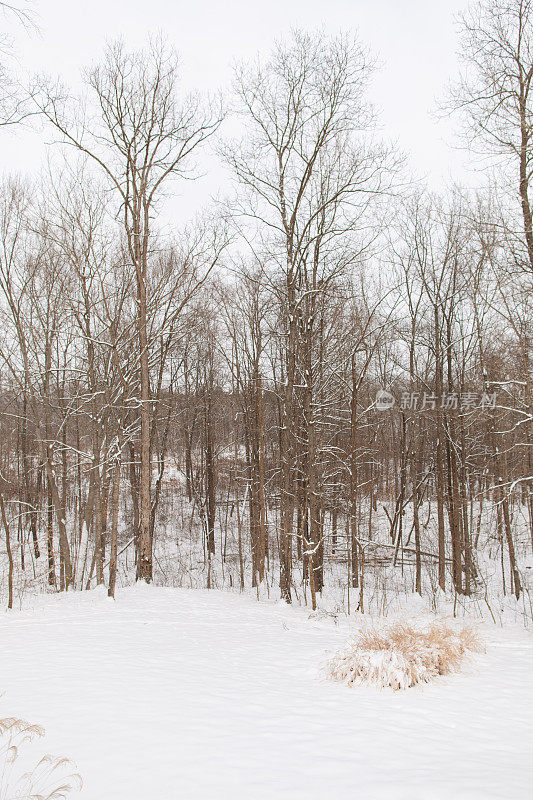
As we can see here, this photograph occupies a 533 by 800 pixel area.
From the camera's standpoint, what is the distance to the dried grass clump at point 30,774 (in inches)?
109

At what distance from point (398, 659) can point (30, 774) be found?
3943mm

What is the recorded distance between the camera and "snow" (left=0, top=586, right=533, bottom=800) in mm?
3064

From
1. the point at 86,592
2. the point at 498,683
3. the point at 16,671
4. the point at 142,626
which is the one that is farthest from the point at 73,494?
the point at 498,683

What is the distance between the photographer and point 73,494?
2592 cm

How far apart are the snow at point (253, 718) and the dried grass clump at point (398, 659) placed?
18 cm

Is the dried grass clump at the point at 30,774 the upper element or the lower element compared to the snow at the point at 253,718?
upper

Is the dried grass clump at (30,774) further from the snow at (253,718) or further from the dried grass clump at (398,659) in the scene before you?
the dried grass clump at (398,659)

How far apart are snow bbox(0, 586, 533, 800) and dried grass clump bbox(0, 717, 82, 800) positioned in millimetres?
108

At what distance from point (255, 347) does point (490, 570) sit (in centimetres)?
1179

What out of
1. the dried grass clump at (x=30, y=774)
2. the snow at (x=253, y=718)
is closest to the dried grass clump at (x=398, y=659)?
the snow at (x=253, y=718)

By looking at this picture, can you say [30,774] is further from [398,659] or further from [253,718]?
[398,659]

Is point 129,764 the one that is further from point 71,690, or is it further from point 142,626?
point 142,626

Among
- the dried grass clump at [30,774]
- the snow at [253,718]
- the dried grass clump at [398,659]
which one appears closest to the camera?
the dried grass clump at [30,774]

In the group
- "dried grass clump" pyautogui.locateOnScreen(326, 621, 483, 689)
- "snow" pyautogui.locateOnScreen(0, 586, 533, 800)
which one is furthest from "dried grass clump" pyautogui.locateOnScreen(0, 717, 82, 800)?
"dried grass clump" pyautogui.locateOnScreen(326, 621, 483, 689)
